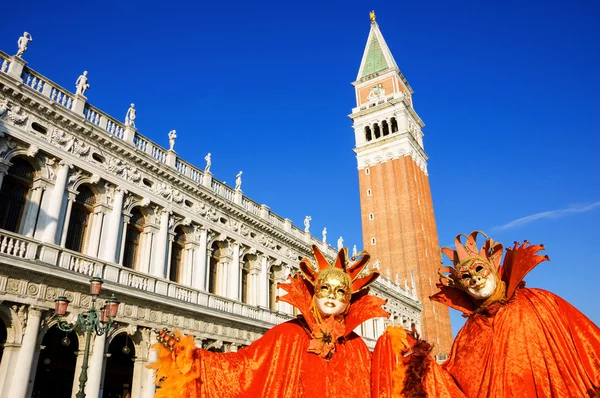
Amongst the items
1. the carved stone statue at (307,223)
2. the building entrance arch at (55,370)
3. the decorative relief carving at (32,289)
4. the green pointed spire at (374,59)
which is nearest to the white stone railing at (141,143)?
the decorative relief carving at (32,289)

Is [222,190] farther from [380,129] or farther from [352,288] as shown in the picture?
[380,129]

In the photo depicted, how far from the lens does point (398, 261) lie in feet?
137

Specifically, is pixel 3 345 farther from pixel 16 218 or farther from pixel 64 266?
pixel 16 218

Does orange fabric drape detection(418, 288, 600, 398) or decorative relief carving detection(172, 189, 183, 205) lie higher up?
decorative relief carving detection(172, 189, 183, 205)

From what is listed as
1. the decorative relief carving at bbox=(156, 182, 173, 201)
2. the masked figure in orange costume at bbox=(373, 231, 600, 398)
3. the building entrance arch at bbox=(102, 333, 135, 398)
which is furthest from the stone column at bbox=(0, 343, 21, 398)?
the masked figure in orange costume at bbox=(373, 231, 600, 398)

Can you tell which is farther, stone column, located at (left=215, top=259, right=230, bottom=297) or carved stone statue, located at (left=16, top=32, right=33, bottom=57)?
stone column, located at (left=215, top=259, right=230, bottom=297)

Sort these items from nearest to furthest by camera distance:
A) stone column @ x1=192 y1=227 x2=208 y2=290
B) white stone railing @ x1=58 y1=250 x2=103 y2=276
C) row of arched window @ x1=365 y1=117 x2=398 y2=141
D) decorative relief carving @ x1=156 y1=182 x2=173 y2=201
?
1. white stone railing @ x1=58 y1=250 x2=103 y2=276
2. decorative relief carving @ x1=156 y1=182 x2=173 y2=201
3. stone column @ x1=192 y1=227 x2=208 y2=290
4. row of arched window @ x1=365 y1=117 x2=398 y2=141

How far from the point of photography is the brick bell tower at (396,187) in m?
41.1

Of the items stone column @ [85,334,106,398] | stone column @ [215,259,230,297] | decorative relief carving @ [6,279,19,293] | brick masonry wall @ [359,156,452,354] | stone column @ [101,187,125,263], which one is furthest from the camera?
brick masonry wall @ [359,156,452,354]

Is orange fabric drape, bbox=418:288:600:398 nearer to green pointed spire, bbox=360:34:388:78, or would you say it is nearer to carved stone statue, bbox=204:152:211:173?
carved stone statue, bbox=204:152:211:173

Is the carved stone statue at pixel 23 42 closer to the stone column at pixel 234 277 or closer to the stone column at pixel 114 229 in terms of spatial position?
the stone column at pixel 114 229

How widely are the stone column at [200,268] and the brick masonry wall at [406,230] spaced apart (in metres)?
26.3

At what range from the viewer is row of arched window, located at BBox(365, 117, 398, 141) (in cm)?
4620

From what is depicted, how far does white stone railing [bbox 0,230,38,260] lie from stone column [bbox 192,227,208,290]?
6712 mm
